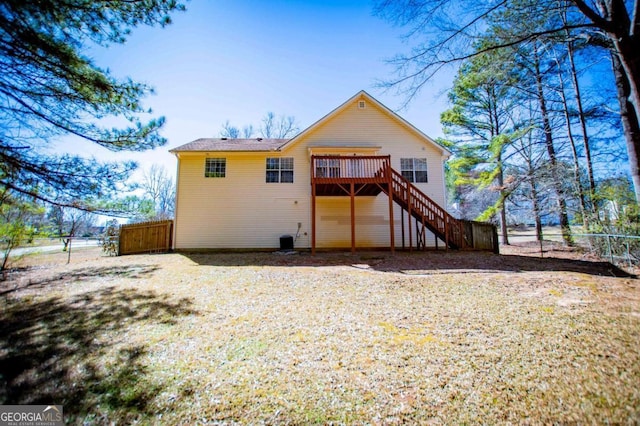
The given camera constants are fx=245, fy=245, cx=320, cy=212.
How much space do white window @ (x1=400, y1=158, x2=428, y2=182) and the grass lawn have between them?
7501 millimetres

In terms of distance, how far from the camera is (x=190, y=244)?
1234 cm

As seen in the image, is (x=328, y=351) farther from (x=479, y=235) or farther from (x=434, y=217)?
(x=479, y=235)

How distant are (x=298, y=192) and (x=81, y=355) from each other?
1007cm

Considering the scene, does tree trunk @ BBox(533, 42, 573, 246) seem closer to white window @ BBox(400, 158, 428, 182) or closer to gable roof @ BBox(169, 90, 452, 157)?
gable roof @ BBox(169, 90, 452, 157)

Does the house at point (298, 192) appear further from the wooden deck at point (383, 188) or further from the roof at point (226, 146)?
the wooden deck at point (383, 188)

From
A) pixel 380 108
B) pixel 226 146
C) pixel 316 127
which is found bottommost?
pixel 226 146

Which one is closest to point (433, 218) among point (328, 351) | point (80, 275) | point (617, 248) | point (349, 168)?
point (349, 168)

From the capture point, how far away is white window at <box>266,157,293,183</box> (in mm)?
12656

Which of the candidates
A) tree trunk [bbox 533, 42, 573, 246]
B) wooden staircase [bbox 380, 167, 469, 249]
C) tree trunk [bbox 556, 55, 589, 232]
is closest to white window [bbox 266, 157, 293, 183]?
wooden staircase [bbox 380, 167, 469, 249]

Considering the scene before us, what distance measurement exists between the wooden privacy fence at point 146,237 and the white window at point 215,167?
10.7 feet

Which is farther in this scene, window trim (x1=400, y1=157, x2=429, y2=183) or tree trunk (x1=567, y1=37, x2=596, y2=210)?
window trim (x1=400, y1=157, x2=429, y2=183)

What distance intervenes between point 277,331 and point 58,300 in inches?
197

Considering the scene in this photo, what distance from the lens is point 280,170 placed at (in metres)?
12.7

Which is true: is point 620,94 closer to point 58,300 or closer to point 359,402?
point 359,402
